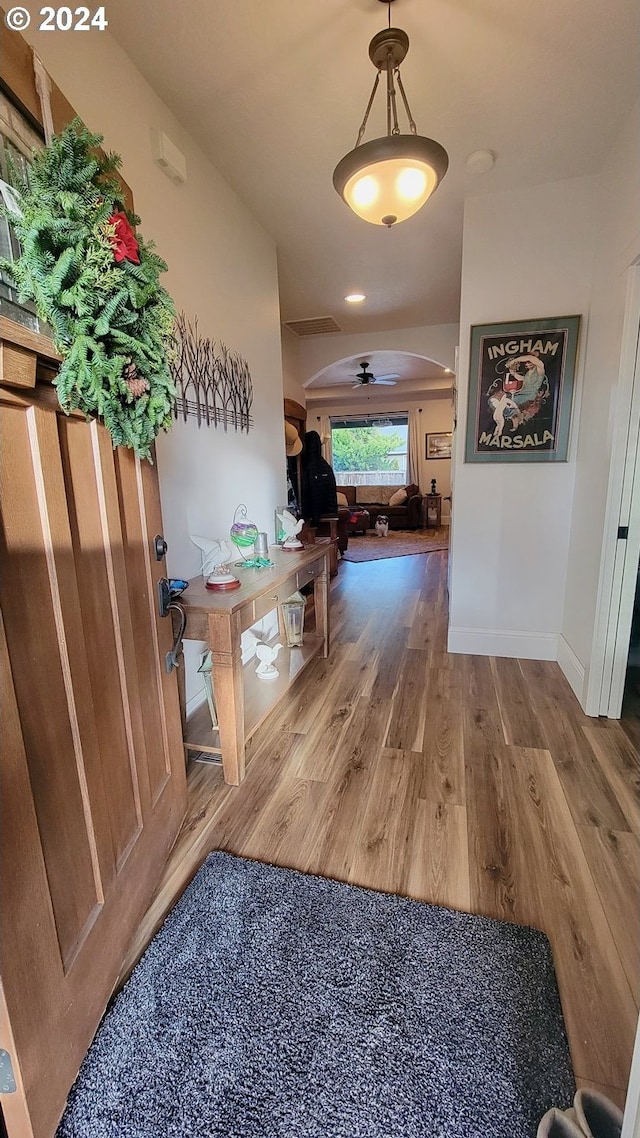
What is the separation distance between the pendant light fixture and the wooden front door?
1235 millimetres

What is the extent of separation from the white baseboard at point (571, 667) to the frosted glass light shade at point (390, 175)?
7.59ft

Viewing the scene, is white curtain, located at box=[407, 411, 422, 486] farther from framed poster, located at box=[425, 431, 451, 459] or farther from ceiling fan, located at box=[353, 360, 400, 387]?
ceiling fan, located at box=[353, 360, 400, 387]

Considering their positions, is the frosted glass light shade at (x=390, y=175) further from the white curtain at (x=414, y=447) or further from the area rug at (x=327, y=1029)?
the white curtain at (x=414, y=447)

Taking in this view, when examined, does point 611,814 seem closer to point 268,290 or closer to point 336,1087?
point 336,1087

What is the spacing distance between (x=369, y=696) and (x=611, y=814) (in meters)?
1.20

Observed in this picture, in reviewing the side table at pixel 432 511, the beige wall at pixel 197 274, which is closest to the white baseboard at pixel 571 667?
the beige wall at pixel 197 274

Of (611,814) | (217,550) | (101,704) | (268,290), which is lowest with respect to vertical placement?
(611,814)

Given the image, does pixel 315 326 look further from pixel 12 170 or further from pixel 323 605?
pixel 12 170

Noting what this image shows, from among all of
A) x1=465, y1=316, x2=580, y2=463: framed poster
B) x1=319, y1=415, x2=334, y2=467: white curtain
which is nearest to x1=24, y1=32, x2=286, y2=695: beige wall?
x1=465, y1=316, x2=580, y2=463: framed poster

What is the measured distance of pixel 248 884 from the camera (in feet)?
4.36

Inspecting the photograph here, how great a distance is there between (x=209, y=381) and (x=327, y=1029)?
246cm

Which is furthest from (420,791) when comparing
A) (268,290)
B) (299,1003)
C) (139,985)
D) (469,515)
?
(268,290)

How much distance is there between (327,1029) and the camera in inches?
38.7

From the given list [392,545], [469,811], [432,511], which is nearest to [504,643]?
[469,811]
